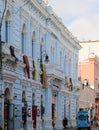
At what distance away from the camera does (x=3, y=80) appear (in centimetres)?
2819

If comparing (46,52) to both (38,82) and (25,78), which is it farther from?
(25,78)

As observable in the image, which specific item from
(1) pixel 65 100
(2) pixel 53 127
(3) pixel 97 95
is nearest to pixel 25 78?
(2) pixel 53 127

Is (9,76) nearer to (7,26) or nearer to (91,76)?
(7,26)

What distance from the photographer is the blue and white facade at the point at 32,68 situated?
96.8 feet

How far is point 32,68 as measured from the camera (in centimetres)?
3519

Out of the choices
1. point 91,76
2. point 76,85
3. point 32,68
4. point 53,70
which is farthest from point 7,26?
point 91,76

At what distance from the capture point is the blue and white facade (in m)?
29.5

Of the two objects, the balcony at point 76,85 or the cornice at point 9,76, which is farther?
the balcony at point 76,85

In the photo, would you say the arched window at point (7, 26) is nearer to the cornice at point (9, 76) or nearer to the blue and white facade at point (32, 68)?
the blue and white facade at point (32, 68)

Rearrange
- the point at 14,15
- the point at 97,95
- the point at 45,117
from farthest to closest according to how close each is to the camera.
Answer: the point at 97,95 < the point at 45,117 < the point at 14,15

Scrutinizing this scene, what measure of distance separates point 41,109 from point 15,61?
9.66 metres

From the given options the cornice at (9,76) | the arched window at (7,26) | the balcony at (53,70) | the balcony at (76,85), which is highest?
the arched window at (7,26)

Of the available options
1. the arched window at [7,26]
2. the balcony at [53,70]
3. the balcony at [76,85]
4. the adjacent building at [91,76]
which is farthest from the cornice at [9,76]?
the adjacent building at [91,76]

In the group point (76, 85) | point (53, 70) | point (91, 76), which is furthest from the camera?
point (91, 76)
